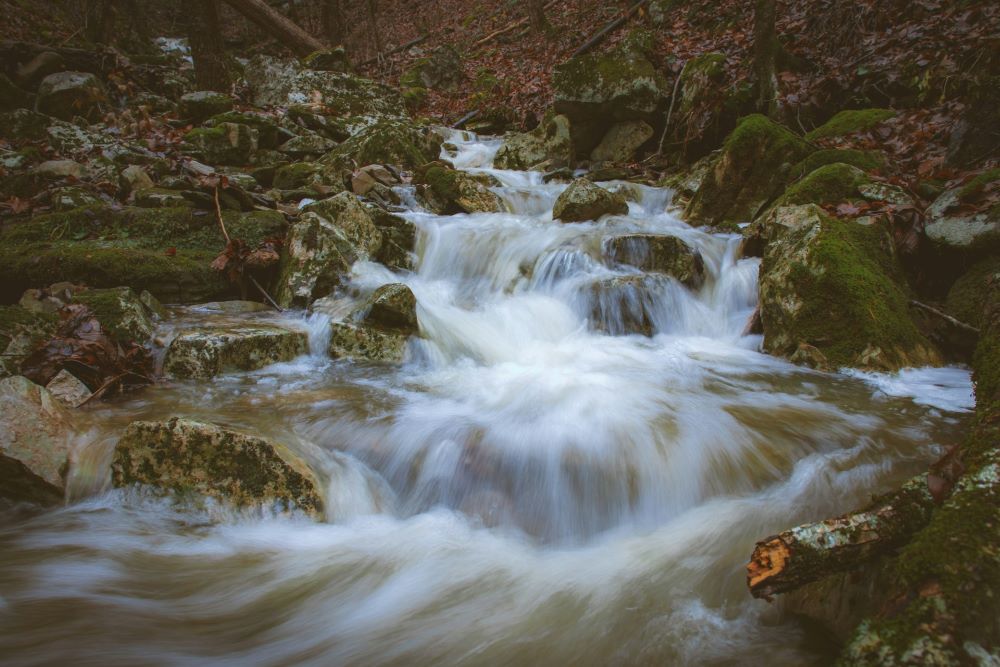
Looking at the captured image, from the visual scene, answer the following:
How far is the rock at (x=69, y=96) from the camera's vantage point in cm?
904

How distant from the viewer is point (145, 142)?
7969 mm

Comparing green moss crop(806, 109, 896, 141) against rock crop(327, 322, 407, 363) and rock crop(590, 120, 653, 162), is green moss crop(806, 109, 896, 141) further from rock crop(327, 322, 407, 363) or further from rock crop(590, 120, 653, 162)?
rock crop(327, 322, 407, 363)

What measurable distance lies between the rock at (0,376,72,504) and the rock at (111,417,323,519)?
0.40 metres

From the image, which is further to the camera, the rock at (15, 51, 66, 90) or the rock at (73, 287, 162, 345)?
the rock at (15, 51, 66, 90)

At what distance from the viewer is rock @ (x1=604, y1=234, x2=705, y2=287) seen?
19.6 ft

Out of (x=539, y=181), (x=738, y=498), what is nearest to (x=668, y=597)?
(x=738, y=498)

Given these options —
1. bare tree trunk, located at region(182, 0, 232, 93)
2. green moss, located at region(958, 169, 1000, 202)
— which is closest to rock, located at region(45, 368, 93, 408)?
green moss, located at region(958, 169, 1000, 202)

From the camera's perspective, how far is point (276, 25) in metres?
13.7

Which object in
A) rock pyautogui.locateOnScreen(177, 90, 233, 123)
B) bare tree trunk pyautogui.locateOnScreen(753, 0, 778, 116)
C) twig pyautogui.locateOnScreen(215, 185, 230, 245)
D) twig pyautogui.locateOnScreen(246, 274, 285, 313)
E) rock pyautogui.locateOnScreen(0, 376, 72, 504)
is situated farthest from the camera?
rock pyautogui.locateOnScreen(177, 90, 233, 123)

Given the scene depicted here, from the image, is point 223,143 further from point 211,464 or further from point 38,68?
point 211,464

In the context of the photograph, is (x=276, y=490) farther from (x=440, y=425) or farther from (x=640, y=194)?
(x=640, y=194)

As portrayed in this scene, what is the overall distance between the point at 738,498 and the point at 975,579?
67.7 inches

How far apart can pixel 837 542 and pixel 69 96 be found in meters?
12.3

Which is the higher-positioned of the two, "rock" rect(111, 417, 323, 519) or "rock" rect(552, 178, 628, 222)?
"rock" rect(552, 178, 628, 222)
